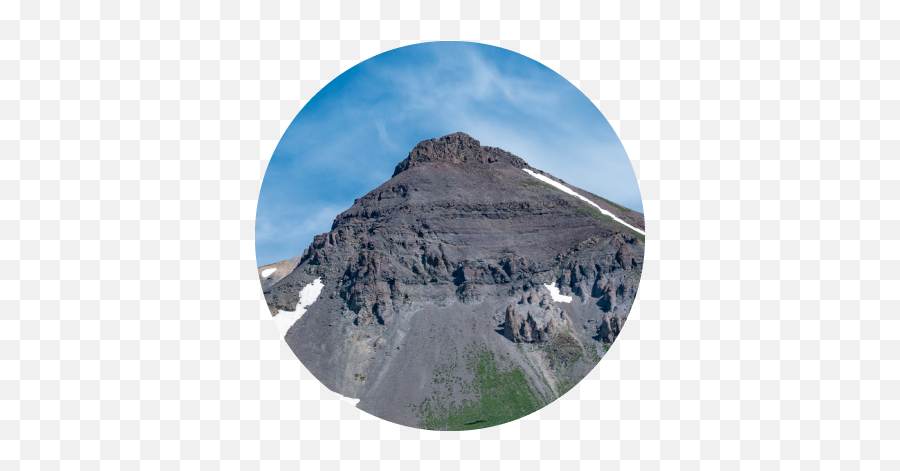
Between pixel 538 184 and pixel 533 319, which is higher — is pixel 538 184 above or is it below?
above

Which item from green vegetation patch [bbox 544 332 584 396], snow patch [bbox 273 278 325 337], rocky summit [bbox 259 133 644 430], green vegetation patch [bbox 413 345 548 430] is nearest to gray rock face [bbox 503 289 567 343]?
rocky summit [bbox 259 133 644 430]

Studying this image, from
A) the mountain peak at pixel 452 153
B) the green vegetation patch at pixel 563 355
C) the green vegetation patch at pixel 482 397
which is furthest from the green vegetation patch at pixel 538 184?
the green vegetation patch at pixel 482 397

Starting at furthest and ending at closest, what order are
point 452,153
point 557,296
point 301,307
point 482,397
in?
1. point 452,153
2. point 557,296
3. point 301,307
4. point 482,397

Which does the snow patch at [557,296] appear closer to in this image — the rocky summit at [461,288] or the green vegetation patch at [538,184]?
the rocky summit at [461,288]

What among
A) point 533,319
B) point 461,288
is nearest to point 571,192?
point 533,319

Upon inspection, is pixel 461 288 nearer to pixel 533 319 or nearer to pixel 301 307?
pixel 533 319

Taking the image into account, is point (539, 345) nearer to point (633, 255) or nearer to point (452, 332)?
point (452, 332)
